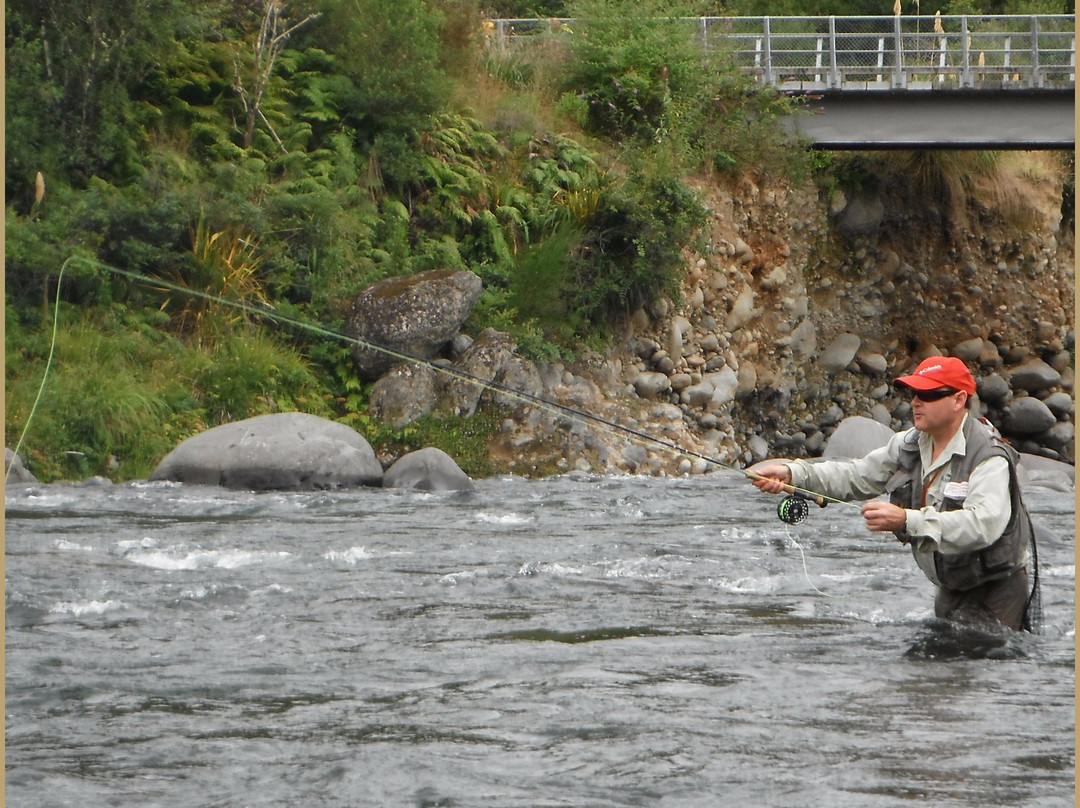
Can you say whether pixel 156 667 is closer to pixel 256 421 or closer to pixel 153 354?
pixel 256 421

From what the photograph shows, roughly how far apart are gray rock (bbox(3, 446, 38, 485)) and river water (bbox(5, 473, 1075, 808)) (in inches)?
115

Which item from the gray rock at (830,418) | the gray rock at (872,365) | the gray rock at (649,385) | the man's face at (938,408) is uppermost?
the man's face at (938,408)

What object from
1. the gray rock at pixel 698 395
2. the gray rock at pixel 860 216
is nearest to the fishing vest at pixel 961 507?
the gray rock at pixel 698 395

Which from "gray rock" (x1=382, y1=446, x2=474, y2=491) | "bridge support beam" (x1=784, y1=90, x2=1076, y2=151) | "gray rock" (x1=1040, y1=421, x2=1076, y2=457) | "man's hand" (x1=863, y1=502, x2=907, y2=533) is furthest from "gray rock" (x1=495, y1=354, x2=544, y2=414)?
"man's hand" (x1=863, y1=502, x2=907, y2=533)

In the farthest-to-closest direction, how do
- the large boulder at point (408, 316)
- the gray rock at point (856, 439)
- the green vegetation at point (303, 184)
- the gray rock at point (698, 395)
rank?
the gray rock at point (698, 395) < the gray rock at point (856, 439) < the large boulder at point (408, 316) < the green vegetation at point (303, 184)

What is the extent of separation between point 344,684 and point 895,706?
6.99 feet

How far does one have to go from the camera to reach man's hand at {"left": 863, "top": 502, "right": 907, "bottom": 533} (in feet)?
18.7

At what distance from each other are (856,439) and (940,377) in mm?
12229

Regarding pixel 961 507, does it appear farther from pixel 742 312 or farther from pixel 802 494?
pixel 742 312

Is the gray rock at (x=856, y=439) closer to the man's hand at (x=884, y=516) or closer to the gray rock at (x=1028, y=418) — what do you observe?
the gray rock at (x=1028, y=418)

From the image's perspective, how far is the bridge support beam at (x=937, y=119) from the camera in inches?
848

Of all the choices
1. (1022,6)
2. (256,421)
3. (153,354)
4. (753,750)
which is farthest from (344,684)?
(1022,6)

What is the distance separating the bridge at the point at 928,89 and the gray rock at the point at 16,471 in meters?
11.4

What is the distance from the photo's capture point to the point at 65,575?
26.6 feet
